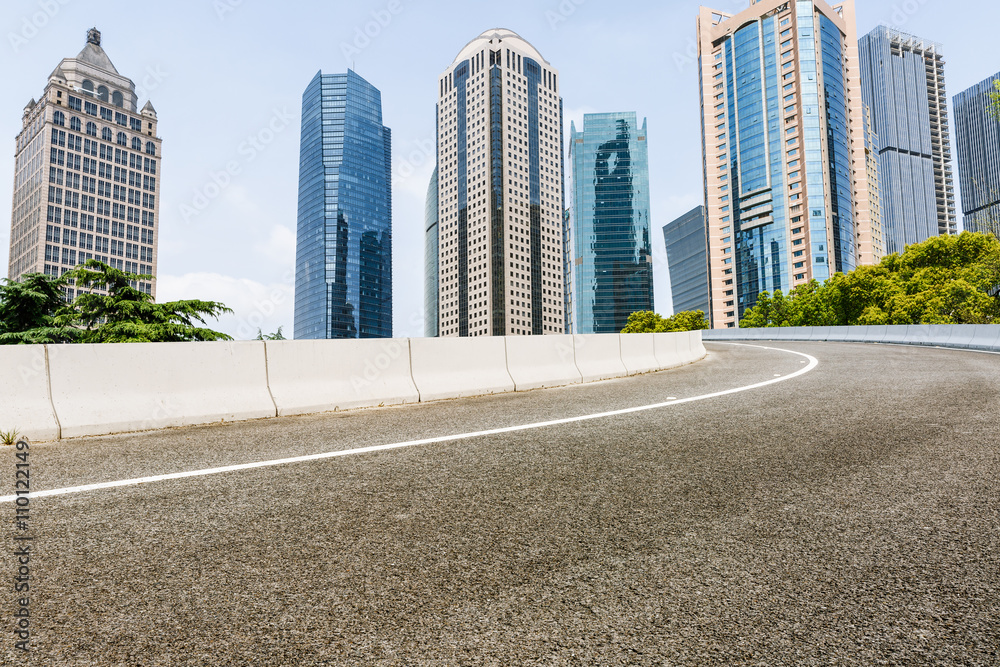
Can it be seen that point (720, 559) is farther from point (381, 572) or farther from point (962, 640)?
point (381, 572)

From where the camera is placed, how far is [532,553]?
2.78m

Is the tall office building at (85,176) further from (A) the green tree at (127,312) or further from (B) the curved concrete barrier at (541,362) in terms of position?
(B) the curved concrete barrier at (541,362)

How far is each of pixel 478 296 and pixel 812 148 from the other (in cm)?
10214

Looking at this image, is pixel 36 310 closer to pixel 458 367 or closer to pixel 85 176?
pixel 458 367

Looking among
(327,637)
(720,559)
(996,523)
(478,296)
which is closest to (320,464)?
(327,637)

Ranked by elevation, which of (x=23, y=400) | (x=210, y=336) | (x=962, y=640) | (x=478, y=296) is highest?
(x=478, y=296)

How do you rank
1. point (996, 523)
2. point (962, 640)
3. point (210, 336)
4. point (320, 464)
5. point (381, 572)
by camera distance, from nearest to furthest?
point (962, 640), point (381, 572), point (996, 523), point (320, 464), point (210, 336)

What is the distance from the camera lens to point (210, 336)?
734 inches

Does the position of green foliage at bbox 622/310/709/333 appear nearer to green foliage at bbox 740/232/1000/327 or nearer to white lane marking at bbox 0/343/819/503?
green foliage at bbox 740/232/1000/327

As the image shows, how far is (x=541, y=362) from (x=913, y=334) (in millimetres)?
23766

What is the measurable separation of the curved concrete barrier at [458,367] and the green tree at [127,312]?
1195 cm

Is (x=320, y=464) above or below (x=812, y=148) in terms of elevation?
below

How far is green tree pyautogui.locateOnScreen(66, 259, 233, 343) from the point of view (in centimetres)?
1736

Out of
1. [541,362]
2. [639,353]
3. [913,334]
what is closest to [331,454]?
[541,362]
